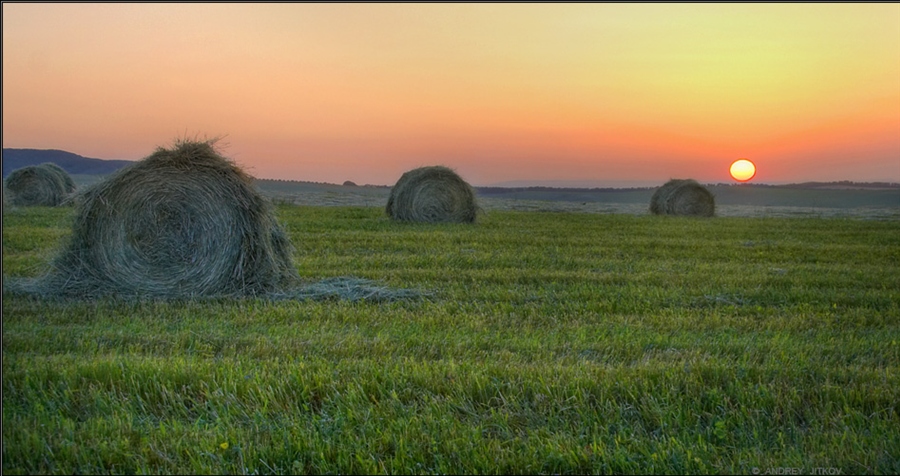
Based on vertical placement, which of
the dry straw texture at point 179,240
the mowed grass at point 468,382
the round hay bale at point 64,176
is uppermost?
the round hay bale at point 64,176

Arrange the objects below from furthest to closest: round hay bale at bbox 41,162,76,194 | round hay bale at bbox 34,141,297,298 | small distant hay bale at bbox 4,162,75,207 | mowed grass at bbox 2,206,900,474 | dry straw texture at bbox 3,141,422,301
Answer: round hay bale at bbox 41,162,76,194 < small distant hay bale at bbox 4,162,75,207 < round hay bale at bbox 34,141,297,298 < dry straw texture at bbox 3,141,422,301 < mowed grass at bbox 2,206,900,474

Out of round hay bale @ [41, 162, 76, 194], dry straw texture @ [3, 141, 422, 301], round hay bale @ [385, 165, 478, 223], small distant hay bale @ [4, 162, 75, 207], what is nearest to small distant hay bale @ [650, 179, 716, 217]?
round hay bale @ [385, 165, 478, 223]

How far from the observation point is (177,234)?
959 cm

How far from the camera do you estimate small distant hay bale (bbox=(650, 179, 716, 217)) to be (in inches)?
1180

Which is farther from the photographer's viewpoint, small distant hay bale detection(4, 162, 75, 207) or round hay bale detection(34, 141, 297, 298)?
small distant hay bale detection(4, 162, 75, 207)

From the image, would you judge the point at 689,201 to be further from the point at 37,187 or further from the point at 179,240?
the point at 37,187

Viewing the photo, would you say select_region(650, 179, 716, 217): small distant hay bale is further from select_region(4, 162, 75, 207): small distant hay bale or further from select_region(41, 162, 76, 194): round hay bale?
select_region(41, 162, 76, 194): round hay bale

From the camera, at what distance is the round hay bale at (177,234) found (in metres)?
8.90

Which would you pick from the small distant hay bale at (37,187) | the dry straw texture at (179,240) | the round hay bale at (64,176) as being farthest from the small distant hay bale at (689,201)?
the round hay bale at (64,176)

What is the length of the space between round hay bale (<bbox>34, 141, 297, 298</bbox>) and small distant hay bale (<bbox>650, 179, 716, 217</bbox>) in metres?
23.5

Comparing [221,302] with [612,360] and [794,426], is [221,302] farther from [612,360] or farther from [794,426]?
[794,426]

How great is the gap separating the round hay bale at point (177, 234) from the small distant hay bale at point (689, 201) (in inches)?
926

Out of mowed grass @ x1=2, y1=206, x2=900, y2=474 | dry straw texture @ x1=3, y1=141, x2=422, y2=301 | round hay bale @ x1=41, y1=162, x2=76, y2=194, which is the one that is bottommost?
mowed grass @ x1=2, y1=206, x2=900, y2=474

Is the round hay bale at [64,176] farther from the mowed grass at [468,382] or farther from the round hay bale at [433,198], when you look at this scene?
the mowed grass at [468,382]
